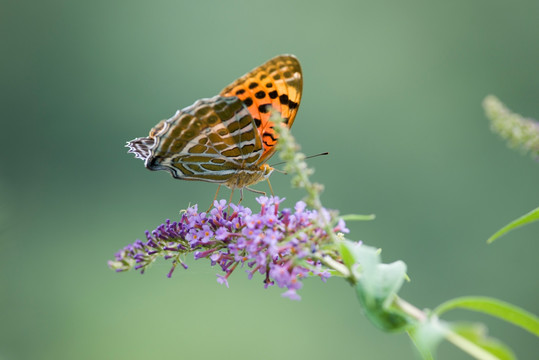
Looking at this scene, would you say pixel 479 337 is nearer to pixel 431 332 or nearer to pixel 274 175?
pixel 431 332

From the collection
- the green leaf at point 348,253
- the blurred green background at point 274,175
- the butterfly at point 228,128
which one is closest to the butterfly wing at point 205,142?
the butterfly at point 228,128

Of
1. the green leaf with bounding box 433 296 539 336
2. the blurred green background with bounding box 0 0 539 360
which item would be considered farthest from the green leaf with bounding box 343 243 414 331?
the blurred green background with bounding box 0 0 539 360

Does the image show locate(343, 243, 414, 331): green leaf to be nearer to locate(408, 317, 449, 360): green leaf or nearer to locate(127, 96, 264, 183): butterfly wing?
locate(408, 317, 449, 360): green leaf

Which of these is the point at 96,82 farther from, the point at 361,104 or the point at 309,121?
the point at 361,104

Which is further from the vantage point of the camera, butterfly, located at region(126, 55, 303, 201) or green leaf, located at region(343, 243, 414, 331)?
butterfly, located at region(126, 55, 303, 201)

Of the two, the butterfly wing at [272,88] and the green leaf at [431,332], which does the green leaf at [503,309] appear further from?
the butterfly wing at [272,88]

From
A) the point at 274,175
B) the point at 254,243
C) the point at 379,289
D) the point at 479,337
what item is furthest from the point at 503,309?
the point at 274,175
